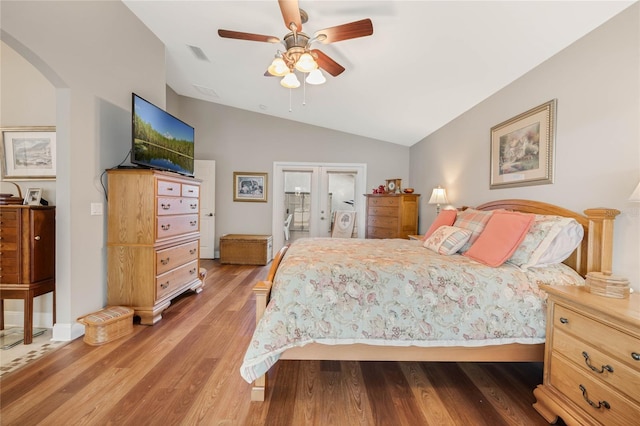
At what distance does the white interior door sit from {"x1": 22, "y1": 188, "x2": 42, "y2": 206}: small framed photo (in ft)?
9.98

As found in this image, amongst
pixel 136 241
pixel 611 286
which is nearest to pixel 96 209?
pixel 136 241

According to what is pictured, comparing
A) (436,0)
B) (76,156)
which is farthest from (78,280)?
(436,0)

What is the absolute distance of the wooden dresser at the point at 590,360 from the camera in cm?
113

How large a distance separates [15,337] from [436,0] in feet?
13.9

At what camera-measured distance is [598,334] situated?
1.26 m

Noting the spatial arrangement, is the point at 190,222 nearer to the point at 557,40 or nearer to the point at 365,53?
the point at 365,53

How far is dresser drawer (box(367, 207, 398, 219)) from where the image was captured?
4.50 m

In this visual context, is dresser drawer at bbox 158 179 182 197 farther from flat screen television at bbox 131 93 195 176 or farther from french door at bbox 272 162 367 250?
french door at bbox 272 162 367 250

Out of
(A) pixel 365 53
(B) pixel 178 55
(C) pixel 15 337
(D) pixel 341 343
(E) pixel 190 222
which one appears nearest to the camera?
(D) pixel 341 343

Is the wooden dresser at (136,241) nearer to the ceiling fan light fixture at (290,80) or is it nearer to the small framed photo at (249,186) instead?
the ceiling fan light fixture at (290,80)

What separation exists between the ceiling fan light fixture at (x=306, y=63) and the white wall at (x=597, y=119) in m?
1.91

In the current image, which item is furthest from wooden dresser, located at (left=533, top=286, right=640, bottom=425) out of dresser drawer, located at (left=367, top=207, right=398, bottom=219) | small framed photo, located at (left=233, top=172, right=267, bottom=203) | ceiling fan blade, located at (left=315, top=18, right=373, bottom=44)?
small framed photo, located at (left=233, top=172, right=267, bottom=203)

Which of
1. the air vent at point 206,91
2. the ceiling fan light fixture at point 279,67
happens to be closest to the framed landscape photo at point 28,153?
the ceiling fan light fixture at point 279,67

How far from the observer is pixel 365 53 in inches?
105
